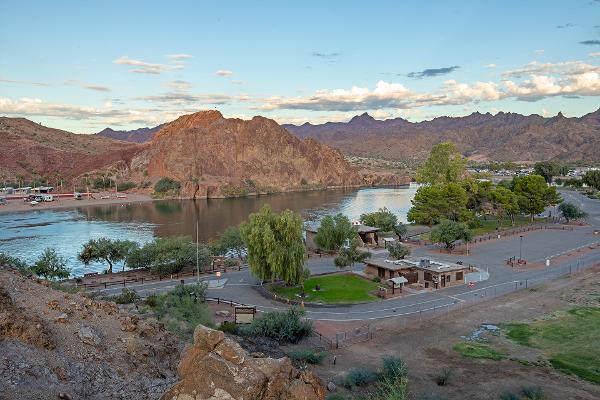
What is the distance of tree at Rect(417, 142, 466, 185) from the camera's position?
77.3m

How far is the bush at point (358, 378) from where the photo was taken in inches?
778

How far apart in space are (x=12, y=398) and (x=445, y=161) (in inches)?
2904

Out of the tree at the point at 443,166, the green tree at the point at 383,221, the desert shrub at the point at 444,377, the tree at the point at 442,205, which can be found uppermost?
the tree at the point at 443,166

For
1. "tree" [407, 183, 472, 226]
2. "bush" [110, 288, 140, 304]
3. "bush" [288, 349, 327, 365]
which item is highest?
"tree" [407, 183, 472, 226]

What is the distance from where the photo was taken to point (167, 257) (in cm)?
4197

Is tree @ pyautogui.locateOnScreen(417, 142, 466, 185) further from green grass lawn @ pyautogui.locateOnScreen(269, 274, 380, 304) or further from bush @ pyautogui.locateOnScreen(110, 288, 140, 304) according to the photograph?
bush @ pyautogui.locateOnScreen(110, 288, 140, 304)

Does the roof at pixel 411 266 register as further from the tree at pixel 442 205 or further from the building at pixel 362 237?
the tree at pixel 442 205

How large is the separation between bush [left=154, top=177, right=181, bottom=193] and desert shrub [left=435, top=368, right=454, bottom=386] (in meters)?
134

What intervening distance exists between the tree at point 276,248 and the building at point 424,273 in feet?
22.8

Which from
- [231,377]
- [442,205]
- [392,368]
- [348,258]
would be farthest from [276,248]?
[442,205]

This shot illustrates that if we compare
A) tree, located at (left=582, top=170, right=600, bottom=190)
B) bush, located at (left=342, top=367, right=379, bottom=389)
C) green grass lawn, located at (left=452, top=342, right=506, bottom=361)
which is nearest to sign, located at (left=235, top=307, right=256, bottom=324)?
bush, located at (left=342, top=367, right=379, bottom=389)

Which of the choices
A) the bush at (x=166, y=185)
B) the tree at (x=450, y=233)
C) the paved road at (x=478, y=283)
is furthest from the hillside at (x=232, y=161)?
the tree at (x=450, y=233)

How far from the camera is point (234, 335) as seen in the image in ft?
79.6

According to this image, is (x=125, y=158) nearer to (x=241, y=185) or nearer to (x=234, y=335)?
(x=241, y=185)
